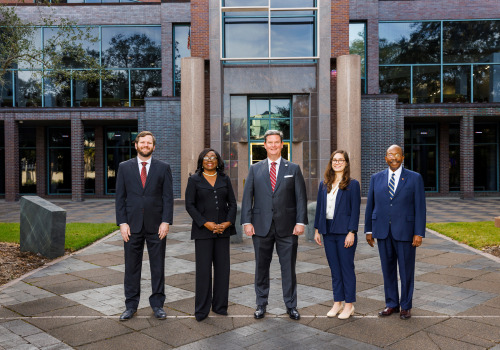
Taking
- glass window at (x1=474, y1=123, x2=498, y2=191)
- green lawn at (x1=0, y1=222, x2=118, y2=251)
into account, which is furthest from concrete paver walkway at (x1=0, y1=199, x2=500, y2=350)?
glass window at (x1=474, y1=123, x2=498, y2=191)

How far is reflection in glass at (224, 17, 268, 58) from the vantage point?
20.2m

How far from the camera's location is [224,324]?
16.5 ft

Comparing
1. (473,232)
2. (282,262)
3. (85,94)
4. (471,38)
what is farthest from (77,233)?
(471,38)

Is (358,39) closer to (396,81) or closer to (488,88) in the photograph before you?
(396,81)

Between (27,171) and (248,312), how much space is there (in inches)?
959

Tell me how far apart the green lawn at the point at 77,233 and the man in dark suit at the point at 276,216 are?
582 centimetres

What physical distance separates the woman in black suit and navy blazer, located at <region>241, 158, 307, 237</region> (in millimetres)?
265

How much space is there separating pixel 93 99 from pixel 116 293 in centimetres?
1931

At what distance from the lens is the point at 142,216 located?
17.4ft

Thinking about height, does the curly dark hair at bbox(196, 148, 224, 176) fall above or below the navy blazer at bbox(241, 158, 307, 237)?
above

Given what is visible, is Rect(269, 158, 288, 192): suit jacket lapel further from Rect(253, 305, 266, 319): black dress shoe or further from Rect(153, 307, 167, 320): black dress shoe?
Rect(153, 307, 167, 320): black dress shoe

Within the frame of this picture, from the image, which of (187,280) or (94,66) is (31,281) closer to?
(187,280)

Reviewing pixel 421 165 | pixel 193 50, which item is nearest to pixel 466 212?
pixel 421 165

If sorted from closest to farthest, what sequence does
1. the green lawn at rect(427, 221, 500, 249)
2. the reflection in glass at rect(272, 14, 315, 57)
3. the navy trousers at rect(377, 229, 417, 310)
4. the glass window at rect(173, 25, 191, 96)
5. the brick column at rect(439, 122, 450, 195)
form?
1. the navy trousers at rect(377, 229, 417, 310)
2. the green lawn at rect(427, 221, 500, 249)
3. the reflection in glass at rect(272, 14, 315, 57)
4. the glass window at rect(173, 25, 191, 96)
5. the brick column at rect(439, 122, 450, 195)
